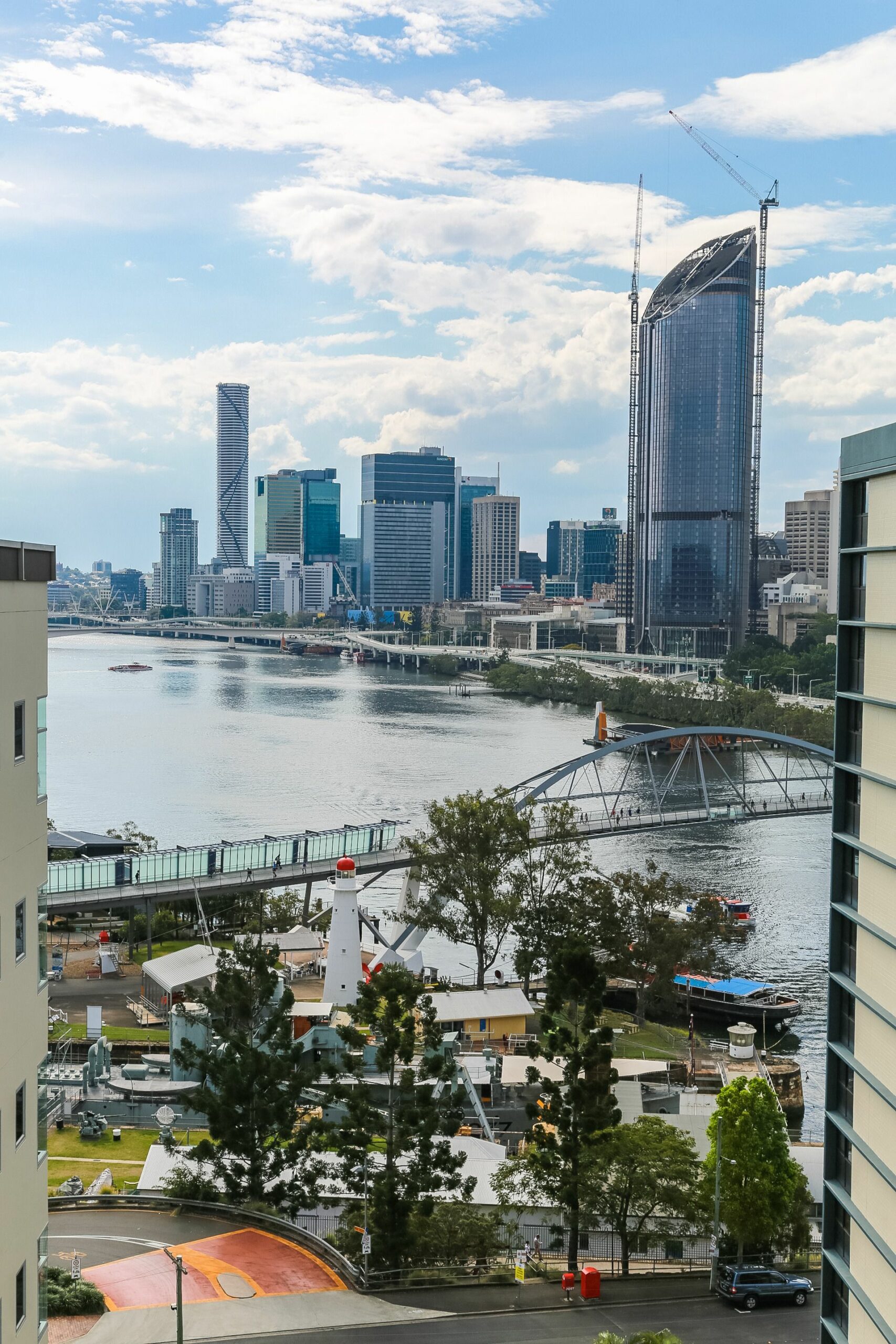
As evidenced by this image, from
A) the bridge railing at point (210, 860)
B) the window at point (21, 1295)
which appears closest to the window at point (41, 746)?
the window at point (21, 1295)

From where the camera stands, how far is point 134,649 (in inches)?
5300

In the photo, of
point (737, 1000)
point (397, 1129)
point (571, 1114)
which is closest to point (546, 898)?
point (737, 1000)

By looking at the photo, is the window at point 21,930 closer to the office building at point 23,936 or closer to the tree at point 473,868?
the office building at point 23,936

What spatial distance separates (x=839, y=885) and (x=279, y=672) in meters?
100

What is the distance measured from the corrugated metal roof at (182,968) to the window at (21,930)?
1302cm

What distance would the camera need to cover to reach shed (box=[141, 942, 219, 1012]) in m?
20.5

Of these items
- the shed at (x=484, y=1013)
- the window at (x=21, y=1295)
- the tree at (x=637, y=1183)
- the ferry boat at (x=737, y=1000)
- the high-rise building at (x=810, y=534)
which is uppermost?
the high-rise building at (x=810, y=534)

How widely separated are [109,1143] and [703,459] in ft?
381

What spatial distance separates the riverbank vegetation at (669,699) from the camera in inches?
2354

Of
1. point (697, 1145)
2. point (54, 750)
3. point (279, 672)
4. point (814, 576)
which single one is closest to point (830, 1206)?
point (697, 1145)

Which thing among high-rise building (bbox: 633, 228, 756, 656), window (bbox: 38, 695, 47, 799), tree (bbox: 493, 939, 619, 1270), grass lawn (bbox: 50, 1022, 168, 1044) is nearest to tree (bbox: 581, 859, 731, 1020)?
grass lawn (bbox: 50, 1022, 168, 1044)

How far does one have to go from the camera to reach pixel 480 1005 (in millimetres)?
21312

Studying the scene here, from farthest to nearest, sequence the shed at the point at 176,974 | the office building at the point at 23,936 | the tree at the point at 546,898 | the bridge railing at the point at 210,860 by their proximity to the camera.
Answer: the bridge railing at the point at 210,860
the tree at the point at 546,898
the shed at the point at 176,974
the office building at the point at 23,936

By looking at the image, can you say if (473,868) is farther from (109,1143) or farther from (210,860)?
(109,1143)
